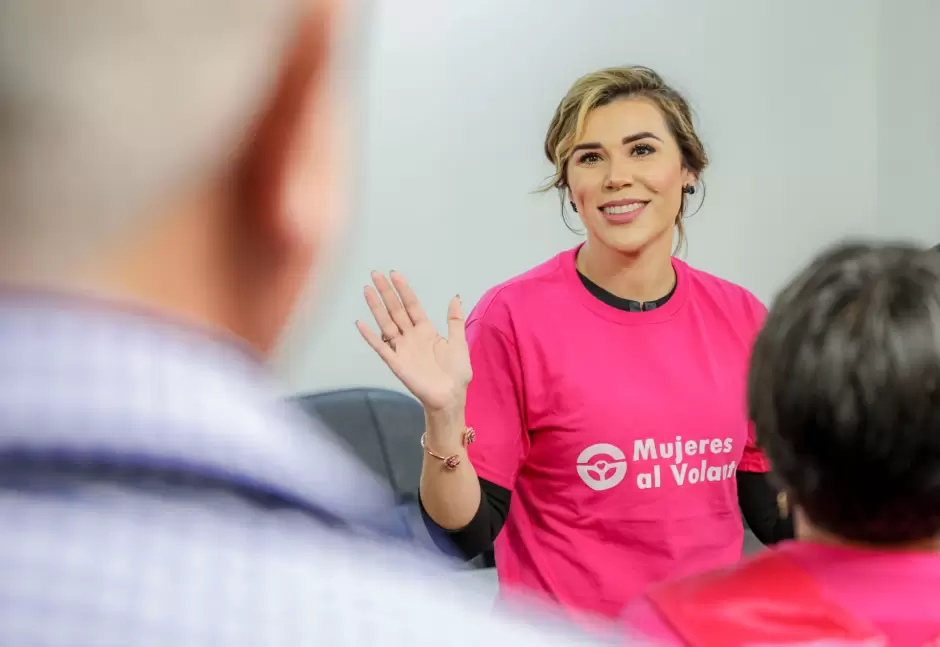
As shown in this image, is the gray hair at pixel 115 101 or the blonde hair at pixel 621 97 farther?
the blonde hair at pixel 621 97

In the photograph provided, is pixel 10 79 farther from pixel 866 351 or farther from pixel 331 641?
pixel 866 351

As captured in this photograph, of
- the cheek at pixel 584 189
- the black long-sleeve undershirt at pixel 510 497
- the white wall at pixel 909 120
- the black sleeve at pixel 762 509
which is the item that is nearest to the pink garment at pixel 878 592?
the black long-sleeve undershirt at pixel 510 497

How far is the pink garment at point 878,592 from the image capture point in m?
0.50

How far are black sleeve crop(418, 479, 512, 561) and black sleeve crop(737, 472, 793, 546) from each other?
0.35 metres

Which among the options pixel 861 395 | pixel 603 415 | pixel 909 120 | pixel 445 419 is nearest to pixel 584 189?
pixel 603 415

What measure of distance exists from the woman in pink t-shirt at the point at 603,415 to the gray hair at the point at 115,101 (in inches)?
25.6

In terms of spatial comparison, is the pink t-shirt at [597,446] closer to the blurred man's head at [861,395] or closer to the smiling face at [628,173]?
the smiling face at [628,173]

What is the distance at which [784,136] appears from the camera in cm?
231

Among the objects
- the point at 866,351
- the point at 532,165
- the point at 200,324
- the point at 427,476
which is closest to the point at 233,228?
the point at 200,324

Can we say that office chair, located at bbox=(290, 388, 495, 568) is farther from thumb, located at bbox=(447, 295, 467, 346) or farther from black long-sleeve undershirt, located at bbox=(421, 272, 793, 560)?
thumb, located at bbox=(447, 295, 467, 346)

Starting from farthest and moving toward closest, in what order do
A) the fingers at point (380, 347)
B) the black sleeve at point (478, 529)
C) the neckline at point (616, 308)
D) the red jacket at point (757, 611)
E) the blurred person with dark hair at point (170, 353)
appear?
the neckline at point (616, 308), the black sleeve at point (478, 529), the fingers at point (380, 347), the red jacket at point (757, 611), the blurred person with dark hair at point (170, 353)

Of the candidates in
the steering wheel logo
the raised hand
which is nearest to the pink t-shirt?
→ the steering wheel logo

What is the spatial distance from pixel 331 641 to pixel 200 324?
0.06 meters

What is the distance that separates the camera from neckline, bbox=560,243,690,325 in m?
1.01
